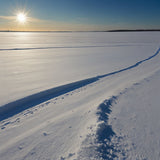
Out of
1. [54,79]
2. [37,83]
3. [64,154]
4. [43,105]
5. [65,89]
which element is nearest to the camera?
[64,154]

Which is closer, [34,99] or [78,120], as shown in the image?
[78,120]

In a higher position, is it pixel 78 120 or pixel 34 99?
pixel 34 99

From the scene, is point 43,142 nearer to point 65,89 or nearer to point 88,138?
point 88,138

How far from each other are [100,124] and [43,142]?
101cm

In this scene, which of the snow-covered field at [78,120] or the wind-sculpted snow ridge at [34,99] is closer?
the snow-covered field at [78,120]

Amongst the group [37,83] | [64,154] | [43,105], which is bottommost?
[64,154]

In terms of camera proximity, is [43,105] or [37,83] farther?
[37,83]

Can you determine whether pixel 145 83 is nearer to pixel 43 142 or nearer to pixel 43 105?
pixel 43 105

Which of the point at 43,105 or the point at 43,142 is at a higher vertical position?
the point at 43,105

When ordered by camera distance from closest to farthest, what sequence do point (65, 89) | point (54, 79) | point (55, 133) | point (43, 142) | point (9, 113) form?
point (43, 142), point (55, 133), point (9, 113), point (65, 89), point (54, 79)

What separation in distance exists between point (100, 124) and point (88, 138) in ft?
1.30

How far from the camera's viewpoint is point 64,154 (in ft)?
6.54

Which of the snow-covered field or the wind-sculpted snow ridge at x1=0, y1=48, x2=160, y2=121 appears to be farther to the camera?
the wind-sculpted snow ridge at x1=0, y1=48, x2=160, y2=121

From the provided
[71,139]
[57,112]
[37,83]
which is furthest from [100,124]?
[37,83]
